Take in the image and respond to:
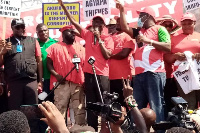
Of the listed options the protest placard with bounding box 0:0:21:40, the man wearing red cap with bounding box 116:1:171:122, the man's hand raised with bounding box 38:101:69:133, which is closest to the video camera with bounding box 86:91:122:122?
the man's hand raised with bounding box 38:101:69:133

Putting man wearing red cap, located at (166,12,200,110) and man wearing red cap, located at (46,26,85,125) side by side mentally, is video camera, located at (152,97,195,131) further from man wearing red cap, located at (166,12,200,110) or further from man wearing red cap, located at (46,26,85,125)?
man wearing red cap, located at (46,26,85,125)

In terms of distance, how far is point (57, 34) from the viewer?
10242 mm

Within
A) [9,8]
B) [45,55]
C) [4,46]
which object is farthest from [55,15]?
[4,46]

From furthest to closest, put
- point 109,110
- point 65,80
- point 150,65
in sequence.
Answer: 1. point 65,80
2. point 150,65
3. point 109,110

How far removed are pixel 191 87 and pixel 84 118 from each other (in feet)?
6.09

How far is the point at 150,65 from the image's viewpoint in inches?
230

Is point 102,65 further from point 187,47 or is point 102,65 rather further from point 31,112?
point 31,112

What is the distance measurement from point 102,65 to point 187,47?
4.52ft

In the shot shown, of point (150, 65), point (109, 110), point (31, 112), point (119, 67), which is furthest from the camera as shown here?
point (119, 67)

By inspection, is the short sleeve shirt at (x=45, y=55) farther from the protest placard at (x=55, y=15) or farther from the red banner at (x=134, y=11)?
the red banner at (x=134, y=11)

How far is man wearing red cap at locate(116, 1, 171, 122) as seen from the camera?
5.73m

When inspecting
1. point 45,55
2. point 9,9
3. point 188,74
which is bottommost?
point 188,74

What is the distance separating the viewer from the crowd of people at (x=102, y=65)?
5.87 metres

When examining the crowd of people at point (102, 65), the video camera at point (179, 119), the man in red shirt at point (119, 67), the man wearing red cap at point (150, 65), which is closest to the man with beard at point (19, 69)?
the crowd of people at point (102, 65)
